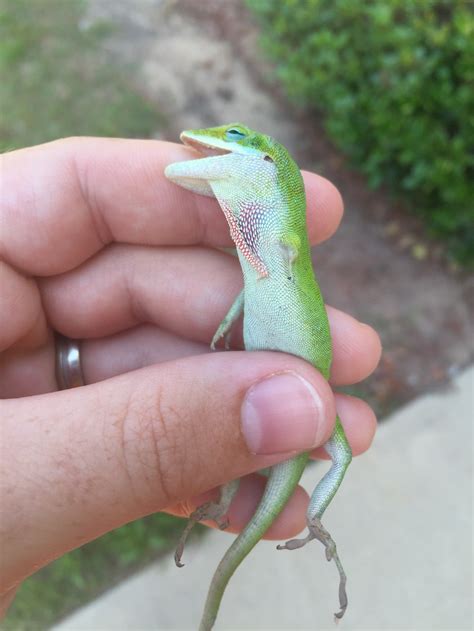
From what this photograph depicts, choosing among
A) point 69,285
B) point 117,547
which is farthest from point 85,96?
point 117,547

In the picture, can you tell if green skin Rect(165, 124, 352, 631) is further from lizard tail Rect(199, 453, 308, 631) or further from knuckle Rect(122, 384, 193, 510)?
knuckle Rect(122, 384, 193, 510)

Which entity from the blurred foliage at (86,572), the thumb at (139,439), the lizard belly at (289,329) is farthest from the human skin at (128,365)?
the blurred foliage at (86,572)

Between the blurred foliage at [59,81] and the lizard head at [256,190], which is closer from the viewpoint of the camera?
the lizard head at [256,190]

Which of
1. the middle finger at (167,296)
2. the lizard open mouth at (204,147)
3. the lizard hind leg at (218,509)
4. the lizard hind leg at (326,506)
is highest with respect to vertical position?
the lizard open mouth at (204,147)

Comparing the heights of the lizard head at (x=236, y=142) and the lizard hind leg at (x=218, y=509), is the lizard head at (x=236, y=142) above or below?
above

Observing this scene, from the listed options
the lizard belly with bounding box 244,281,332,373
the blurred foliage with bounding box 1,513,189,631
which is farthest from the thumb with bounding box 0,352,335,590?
the blurred foliage with bounding box 1,513,189,631

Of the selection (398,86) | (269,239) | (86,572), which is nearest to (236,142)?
(269,239)

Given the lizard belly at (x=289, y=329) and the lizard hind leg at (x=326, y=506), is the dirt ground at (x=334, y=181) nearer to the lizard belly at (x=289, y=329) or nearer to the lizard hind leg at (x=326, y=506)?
the lizard hind leg at (x=326, y=506)
